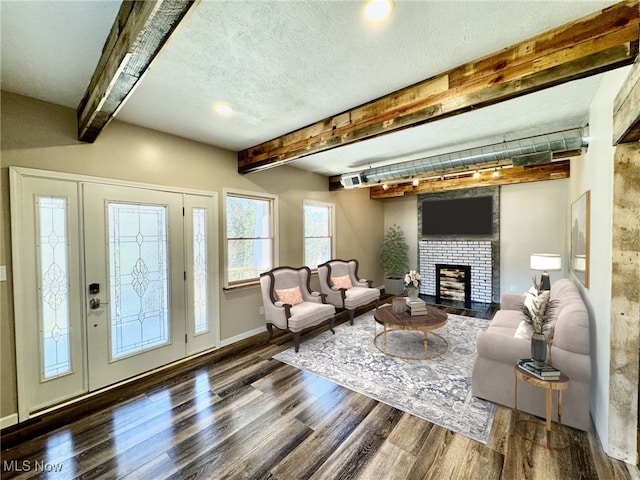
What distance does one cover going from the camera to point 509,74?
1.79 meters

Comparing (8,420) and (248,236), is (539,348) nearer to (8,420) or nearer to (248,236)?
(248,236)

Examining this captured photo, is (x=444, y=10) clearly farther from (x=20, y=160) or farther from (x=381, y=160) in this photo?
(x=20, y=160)

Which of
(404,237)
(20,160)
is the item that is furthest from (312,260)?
(20,160)

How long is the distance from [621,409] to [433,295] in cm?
511

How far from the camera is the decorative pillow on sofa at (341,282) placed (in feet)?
16.8

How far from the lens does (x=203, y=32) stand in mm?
1622

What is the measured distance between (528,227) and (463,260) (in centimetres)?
144

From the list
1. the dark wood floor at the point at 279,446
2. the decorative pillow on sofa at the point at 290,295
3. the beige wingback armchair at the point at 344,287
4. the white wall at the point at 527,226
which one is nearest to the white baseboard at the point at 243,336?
the decorative pillow on sofa at the point at 290,295

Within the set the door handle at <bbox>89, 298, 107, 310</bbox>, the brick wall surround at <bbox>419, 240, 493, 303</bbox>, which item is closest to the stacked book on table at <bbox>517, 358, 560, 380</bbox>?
the door handle at <bbox>89, 298, 107, 310</bbox>

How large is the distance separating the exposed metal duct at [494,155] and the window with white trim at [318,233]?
4.71ft

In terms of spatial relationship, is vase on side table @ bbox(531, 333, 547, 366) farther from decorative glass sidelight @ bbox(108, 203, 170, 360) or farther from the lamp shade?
decorative glass sidelight @ bbox(108, 203, 170, 360)

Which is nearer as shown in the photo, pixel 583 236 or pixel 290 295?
pixel 583 236

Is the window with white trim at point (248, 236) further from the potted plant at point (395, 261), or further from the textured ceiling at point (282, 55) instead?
the potted plant at point (395, 261)

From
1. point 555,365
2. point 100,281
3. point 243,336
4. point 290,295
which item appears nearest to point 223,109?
point 100,281
